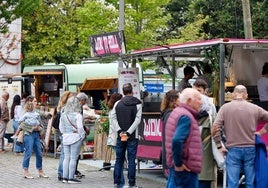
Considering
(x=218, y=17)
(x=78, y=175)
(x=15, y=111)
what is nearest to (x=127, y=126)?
(x=78, y=175)

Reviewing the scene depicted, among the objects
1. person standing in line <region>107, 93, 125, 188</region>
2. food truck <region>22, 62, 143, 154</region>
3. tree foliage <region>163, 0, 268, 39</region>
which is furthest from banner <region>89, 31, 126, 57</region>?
tree foliage <region>163, 0, 268, 39</region>

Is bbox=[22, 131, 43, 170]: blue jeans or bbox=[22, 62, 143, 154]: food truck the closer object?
bbox=[22, 131, 43, 170]: blue jeans

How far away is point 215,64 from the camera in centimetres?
1146

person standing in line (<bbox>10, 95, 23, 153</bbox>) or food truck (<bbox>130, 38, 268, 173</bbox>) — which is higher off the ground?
food truck (<bbox>130, 38, 268, 173</bbox>)

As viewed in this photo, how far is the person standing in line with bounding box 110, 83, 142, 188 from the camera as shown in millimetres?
11992

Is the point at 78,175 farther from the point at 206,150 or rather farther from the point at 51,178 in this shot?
the point at 206,150

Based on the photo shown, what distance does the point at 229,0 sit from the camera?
37406 mm

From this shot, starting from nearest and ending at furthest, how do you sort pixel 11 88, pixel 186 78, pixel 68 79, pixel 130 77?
1. pixel 186 78
2. pixel 130 77
3. pixel 68 79
4. pixel 11 88

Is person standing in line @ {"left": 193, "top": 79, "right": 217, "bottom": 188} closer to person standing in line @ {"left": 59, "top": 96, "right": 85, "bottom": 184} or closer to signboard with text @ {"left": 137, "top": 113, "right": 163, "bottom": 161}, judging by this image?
signboard with text @ {"left": 137, "top": 113, "right": 163, "bottom": 161}

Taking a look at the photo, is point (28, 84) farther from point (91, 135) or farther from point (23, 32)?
point (23, 32)

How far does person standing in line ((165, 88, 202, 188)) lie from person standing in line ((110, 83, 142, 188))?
3900 millimetres

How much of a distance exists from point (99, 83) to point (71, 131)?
919 cm

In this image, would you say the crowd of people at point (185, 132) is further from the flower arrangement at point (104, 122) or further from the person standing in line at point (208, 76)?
the flower arrangement at point (104, 122)

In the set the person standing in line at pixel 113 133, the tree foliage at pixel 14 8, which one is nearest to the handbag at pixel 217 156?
the person standing in line at pixel 113 133
